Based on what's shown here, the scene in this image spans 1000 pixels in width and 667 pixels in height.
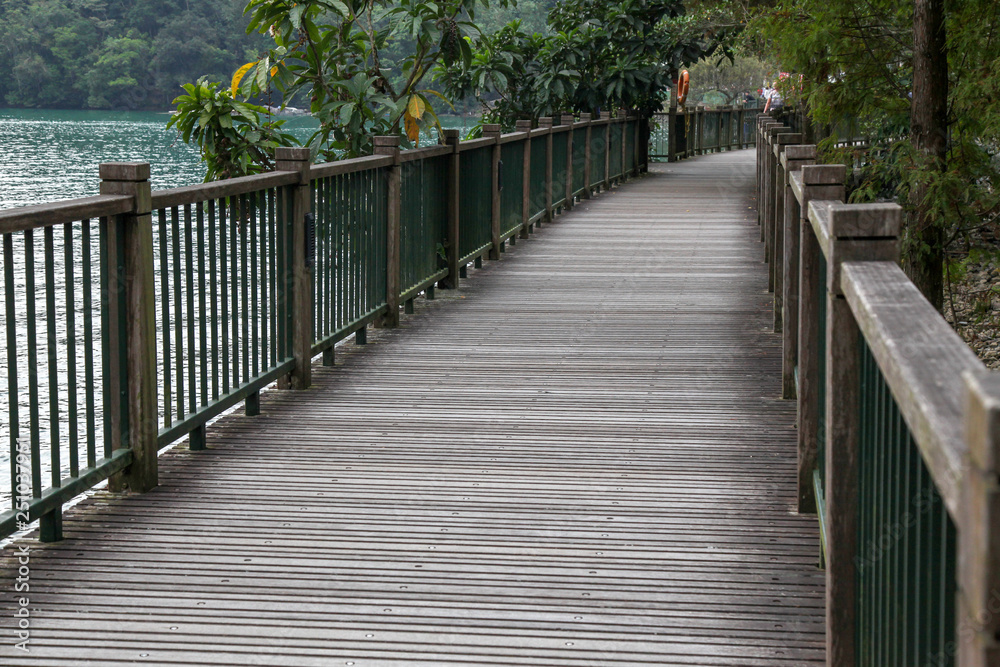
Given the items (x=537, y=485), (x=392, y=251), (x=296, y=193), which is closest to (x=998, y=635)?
(x=537, y=485)

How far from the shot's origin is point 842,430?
275 cm

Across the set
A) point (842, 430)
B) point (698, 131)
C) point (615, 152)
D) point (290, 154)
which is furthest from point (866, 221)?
point (698, 131)

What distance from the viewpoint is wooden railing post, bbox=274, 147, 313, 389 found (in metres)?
6.08

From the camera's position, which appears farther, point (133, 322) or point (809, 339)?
point (133, 322)

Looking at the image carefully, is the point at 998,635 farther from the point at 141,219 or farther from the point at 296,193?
the point at 296,193

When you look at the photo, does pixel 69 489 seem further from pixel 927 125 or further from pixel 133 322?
pixel 927 125

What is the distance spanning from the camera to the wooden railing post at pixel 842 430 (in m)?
2.49

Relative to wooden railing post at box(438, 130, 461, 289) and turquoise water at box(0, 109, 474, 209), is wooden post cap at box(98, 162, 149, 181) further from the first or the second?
turquoise water at box(0, 109, 474, 209)

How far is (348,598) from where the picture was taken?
359 centimetres

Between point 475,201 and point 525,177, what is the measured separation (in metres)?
2.81

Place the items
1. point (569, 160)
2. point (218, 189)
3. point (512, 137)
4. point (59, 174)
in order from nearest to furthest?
point (218, 189) < point (512, 137) < point (569, 160) < point (59, 174)

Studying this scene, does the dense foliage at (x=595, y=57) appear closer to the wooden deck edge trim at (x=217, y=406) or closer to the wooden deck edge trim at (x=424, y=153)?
the wooden deck edge trim at (x=424, y=153)

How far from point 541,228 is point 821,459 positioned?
10.9 metres

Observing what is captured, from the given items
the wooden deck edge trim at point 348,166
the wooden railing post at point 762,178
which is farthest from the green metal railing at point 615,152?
the wooden deck edge trim at point 348,166
